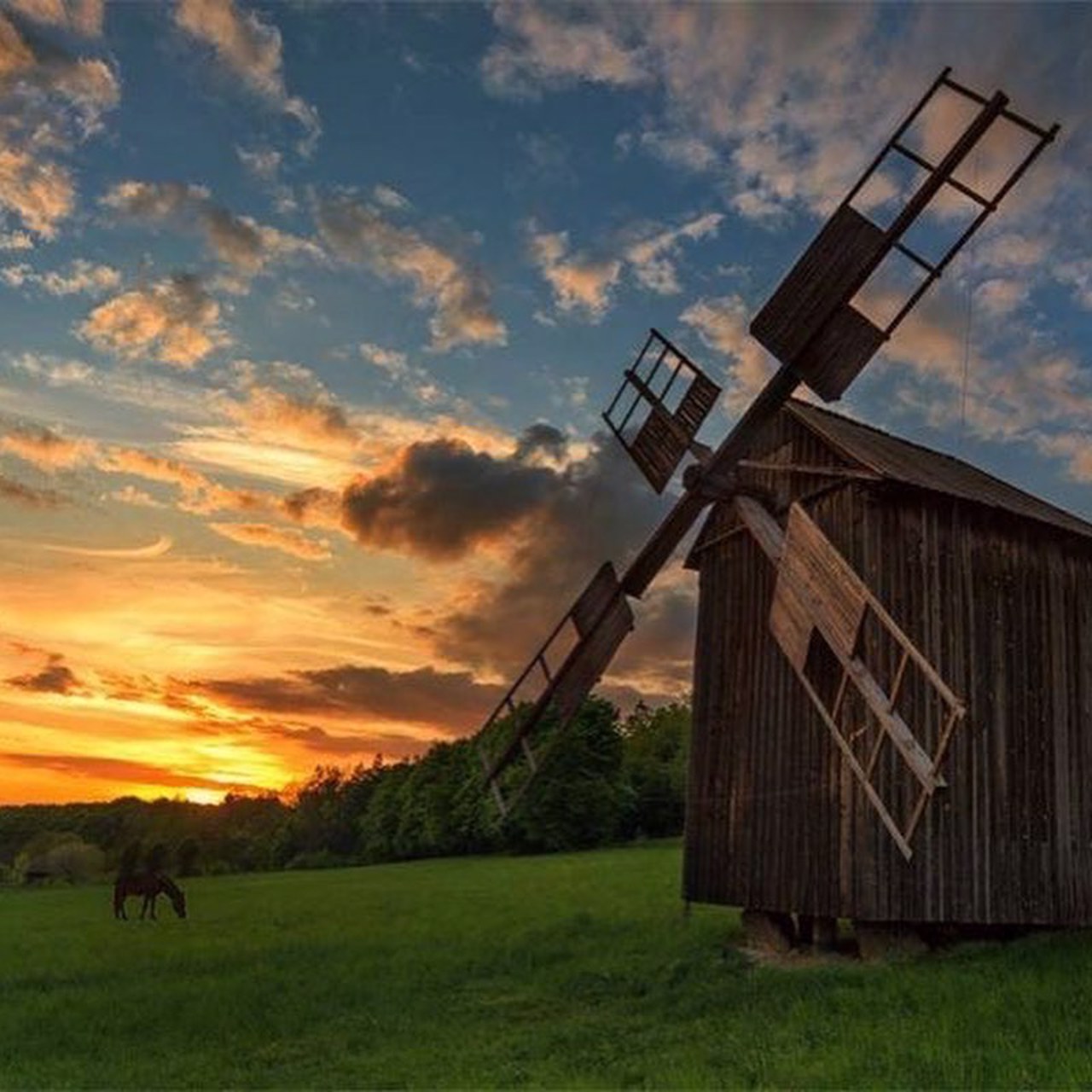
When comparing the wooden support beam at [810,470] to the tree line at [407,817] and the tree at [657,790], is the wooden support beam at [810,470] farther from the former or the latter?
the tree at [657,790]

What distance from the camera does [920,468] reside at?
21562 mm

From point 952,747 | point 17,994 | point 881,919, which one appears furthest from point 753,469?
point 17,994

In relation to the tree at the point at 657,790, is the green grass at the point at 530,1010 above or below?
below

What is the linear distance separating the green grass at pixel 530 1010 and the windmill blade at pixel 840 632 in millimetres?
2262

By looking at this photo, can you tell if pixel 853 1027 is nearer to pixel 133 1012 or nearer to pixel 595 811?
pixel 133 1012

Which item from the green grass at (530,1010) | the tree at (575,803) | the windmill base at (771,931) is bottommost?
the green grass at (530,1010)

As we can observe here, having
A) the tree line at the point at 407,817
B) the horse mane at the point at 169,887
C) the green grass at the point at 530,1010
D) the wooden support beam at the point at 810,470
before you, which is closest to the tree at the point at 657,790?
the tree line at the point at 407,817

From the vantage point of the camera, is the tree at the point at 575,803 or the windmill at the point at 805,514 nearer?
the windmill at the point at 805,514

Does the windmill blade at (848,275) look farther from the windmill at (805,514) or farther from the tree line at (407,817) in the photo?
the tree line at (407,817)

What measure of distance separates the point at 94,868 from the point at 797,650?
72.5 meters

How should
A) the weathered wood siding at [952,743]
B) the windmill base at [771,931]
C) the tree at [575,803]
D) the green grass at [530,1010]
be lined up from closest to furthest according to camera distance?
1. the green grass at [530,1010]
2. the weathered wood siding at [952,743]
3. the windmill base at [771,931]
4. the tree at [575,803]

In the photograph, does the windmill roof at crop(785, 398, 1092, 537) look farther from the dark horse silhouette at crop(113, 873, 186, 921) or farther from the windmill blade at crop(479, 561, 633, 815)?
the dark horse silhouette at crop(113, 873, 186, 921)

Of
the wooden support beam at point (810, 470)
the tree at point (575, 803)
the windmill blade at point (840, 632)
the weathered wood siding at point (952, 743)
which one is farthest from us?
the tree at point (575, 803)

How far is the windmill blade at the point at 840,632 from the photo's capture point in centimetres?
1434
